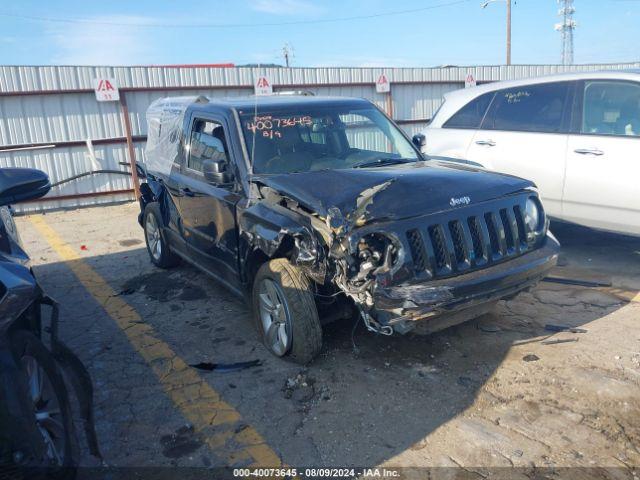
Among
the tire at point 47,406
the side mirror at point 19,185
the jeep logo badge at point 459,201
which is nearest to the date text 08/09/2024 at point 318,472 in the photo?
the tire at point 47,406

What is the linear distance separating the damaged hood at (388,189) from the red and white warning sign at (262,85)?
8618mm

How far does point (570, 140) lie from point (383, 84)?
27.7 ft

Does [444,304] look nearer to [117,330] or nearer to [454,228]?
[454,228]

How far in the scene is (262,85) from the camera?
12383mm

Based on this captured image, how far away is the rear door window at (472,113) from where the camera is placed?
679cm

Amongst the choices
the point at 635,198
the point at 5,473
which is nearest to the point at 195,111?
the point at 5,473

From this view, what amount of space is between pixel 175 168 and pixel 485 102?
152 inches

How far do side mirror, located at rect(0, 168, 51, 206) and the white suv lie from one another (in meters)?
4.97

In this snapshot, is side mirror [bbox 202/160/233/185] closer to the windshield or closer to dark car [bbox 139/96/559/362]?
dark car [bbox 139/96/559/362]

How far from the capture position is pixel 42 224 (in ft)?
33.2

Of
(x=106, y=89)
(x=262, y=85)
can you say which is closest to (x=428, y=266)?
(x=106, y=89)

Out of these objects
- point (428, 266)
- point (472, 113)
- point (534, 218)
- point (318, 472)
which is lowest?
point (318, 472)

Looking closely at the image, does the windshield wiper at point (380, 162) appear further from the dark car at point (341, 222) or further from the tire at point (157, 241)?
the tire at point (157, 241)

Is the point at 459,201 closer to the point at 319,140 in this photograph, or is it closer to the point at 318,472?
the point at 319,140
